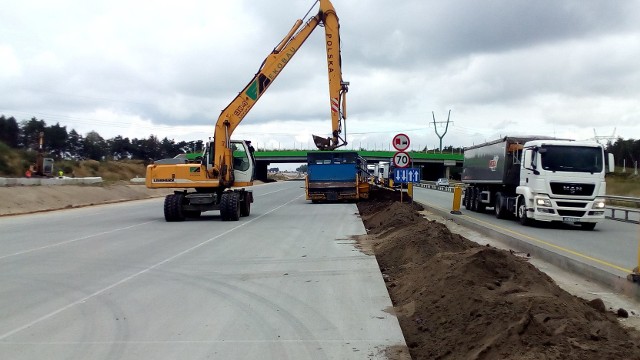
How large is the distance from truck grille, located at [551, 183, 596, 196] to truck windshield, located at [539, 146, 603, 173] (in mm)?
533

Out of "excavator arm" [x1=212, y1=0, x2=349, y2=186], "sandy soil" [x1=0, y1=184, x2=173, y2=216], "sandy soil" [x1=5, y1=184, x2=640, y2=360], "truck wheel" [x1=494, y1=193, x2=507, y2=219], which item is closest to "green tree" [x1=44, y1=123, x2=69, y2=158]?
"sandy soil" [x1=0, y1=184, x2=173, y2=216]

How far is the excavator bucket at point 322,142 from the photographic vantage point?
106 feet

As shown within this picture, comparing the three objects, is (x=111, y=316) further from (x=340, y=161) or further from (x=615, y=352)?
(x=340, y=161)

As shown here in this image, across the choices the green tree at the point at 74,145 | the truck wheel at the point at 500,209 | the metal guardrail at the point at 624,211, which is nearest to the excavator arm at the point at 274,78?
the truck wheel at the point at 500,209

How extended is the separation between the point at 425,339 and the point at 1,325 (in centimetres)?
517

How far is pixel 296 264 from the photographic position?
12.4 meters

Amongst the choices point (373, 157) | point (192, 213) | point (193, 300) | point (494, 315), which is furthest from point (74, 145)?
point (494, 315)

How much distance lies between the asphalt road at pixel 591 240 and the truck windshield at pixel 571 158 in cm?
209

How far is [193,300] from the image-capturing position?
9047 millimetres

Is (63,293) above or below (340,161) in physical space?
below

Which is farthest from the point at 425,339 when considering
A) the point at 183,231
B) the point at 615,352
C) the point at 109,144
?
the point at 109,144

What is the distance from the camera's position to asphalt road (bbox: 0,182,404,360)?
6.63m

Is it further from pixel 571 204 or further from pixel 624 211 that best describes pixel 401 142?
pixel 624 211

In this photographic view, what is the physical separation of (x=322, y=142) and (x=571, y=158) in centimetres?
1457
